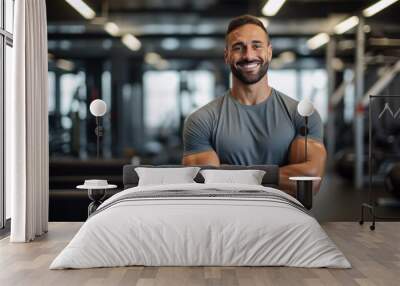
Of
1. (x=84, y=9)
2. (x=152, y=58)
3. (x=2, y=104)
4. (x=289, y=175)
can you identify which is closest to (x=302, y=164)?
(x=289, y=175)

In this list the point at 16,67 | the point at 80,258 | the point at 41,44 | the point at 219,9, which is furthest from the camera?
the point at 219,9

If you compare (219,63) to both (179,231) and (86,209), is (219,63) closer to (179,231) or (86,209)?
(86,209)

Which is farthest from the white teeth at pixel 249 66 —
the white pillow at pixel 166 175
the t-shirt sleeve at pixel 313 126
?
the white pillow at pixel 166 175

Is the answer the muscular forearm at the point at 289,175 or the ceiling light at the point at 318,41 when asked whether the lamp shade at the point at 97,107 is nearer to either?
the muscular forearm at the point at 289,175

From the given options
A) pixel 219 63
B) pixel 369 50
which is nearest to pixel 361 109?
Answer: pixel 369 50

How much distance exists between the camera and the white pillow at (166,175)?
22.8ft

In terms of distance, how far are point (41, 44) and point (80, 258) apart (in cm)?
292

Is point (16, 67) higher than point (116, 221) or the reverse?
higher

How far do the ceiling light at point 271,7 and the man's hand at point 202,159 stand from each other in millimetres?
1759

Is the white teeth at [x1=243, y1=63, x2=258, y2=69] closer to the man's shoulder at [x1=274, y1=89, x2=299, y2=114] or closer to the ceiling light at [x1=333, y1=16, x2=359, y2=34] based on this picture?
the man's shoulder at [x1=274, y1=89, x2=299, y2=114]

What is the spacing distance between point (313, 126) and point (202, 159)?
1.36 metres

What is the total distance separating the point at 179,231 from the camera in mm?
5035

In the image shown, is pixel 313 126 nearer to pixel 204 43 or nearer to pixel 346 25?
pixel 346 25

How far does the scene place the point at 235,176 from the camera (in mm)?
6879
